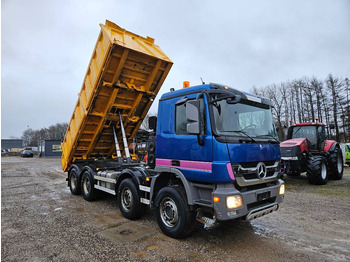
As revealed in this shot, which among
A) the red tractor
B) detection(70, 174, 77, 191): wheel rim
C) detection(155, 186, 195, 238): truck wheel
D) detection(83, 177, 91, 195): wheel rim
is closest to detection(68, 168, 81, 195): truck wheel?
detection(70, 174, 77, 191): wheel rim

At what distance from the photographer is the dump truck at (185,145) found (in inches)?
138

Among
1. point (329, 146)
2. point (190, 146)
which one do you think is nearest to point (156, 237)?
point (190, 146)

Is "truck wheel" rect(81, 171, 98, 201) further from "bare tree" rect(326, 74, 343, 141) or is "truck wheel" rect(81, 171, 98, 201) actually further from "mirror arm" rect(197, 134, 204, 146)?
"bare tree" rect(326, 74, 343, 141)

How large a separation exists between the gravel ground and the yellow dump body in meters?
2.21

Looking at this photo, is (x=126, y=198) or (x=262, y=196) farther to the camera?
(x=126, y=198)

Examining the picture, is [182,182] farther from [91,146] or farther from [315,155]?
[315,155]

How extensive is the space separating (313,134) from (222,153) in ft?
28.1

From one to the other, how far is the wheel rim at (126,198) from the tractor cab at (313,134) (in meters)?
8.27

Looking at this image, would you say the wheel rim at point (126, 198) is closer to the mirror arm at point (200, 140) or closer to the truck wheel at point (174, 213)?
the truck wheel at point (174, 213)

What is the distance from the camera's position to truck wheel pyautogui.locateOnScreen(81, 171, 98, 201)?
6.78m

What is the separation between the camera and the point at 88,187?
7027 mm

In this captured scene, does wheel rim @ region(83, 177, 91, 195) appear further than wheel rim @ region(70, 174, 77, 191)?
No

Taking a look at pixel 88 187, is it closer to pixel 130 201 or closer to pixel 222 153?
pixel 130 201

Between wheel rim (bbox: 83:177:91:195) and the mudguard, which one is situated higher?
the mudguard
